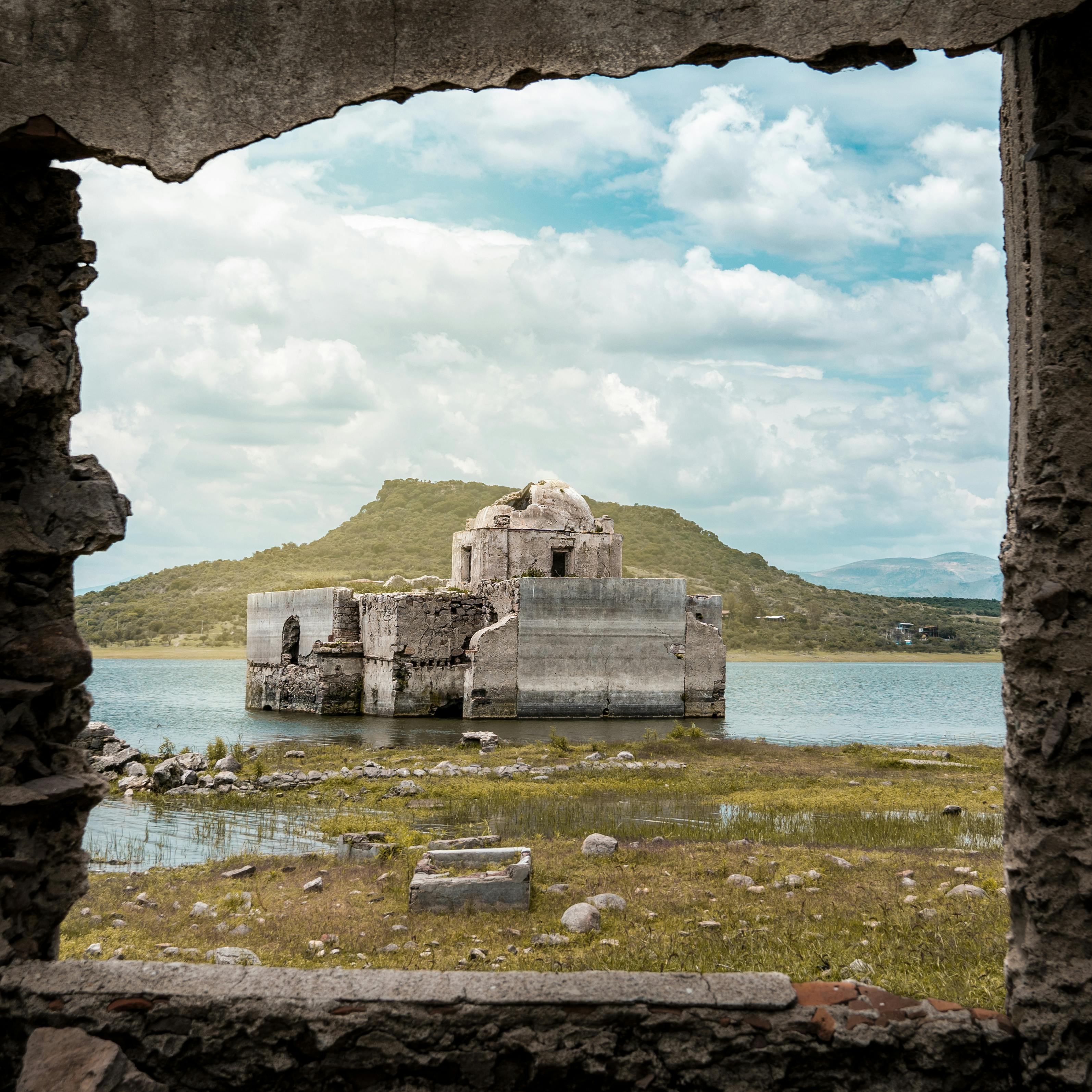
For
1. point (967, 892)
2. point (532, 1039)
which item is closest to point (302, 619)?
point (967, 892)

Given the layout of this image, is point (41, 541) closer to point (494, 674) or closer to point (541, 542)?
point (494, 674)

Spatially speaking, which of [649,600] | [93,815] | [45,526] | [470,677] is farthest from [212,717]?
[45,526]

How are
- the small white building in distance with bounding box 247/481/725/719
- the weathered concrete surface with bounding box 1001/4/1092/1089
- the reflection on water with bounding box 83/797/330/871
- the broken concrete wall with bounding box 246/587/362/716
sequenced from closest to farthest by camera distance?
1. the weathered concrete surface with bounding box 1001/4/1092/1089
2. the reflection on water with bounding box 83/797/330/871
3. the small white building in distance with bounding box 247/481/725/719
4. the broken concrete wall with bounding box 246/587/362/716

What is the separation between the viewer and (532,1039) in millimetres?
3344

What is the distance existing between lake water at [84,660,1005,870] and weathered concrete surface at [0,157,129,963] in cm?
460

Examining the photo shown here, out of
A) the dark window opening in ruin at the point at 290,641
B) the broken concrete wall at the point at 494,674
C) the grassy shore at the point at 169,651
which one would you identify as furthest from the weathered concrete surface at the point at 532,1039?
the grassy shore at the point at 169,651

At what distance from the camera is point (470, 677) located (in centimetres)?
2295

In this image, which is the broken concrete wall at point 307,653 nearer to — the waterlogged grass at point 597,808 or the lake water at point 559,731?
the lake water at point 559,731

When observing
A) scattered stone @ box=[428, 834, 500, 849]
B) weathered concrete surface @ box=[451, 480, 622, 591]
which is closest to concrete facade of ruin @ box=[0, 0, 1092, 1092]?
scattered stone @ box=[428, 834, 500, 849]

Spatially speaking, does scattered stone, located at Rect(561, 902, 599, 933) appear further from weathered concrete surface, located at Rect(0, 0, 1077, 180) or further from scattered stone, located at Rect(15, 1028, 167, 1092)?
weathered concrete surface, located at Rect(0, 0, 1077, 180)

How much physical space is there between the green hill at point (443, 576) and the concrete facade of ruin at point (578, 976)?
2031 inches

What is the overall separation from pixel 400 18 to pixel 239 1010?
11.5 feet

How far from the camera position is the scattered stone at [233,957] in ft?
17.3

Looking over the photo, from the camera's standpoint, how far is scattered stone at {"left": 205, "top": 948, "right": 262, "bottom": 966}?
5.27m
